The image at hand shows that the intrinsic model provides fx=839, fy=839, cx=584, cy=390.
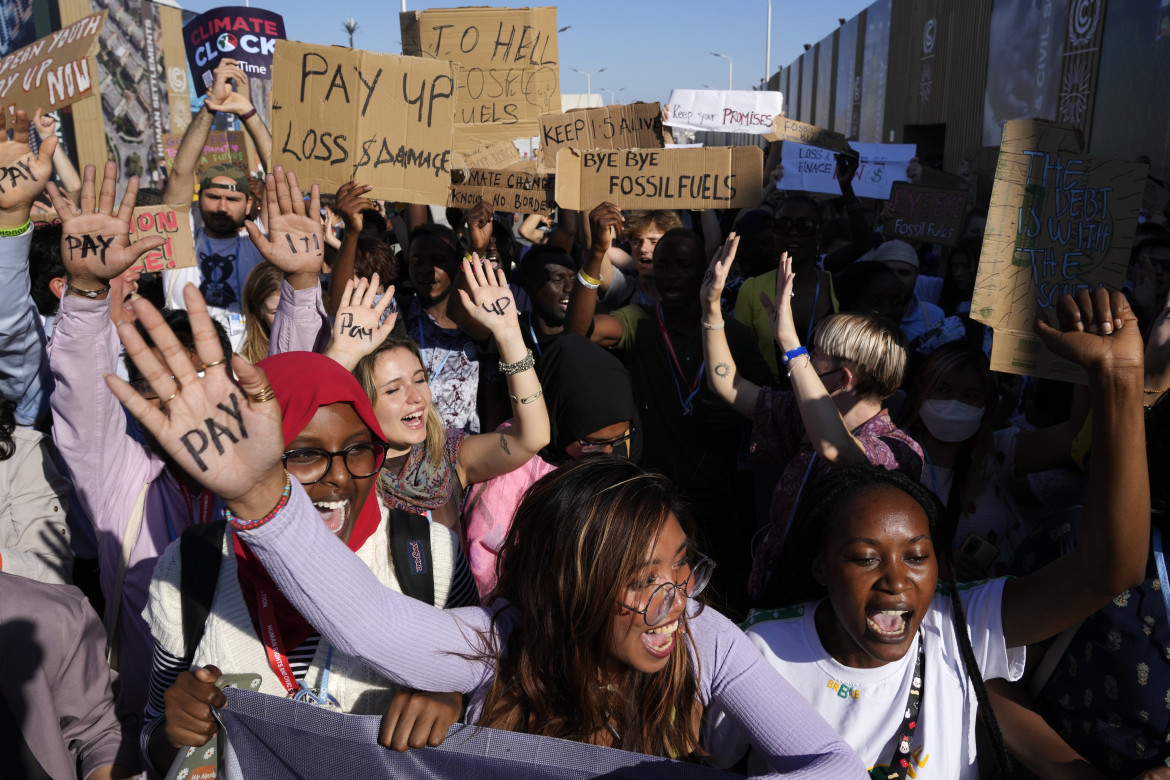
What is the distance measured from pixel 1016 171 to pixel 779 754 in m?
1.97

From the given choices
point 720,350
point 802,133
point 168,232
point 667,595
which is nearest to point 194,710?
point 667,595

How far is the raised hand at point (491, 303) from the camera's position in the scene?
110 inches

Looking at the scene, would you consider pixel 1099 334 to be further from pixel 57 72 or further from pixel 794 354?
pixel 57 72

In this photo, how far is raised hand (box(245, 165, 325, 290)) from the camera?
277 cm

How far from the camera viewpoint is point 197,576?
5.59 feet

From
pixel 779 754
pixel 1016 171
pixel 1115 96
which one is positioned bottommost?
pixel 779 754

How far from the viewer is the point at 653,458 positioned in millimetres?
3932

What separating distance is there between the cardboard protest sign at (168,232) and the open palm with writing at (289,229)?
54.7 inches

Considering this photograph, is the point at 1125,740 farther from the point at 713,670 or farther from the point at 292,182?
the point at 292,182

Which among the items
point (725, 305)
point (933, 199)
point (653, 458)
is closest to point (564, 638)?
point (653, 458)

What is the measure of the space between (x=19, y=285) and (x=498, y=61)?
11.1ft

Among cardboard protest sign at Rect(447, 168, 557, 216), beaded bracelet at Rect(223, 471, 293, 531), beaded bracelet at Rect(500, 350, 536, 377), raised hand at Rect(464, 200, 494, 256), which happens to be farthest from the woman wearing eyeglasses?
cardboard protest sign at Rect(447, 168, 557, 216)

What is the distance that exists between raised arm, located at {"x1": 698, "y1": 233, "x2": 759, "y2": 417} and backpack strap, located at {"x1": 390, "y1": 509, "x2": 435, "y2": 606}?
1.74m

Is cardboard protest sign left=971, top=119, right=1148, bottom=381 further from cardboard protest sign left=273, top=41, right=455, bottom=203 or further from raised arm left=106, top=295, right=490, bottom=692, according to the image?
cardboard protest sign left=273, top=41, right=455, bottom=203
